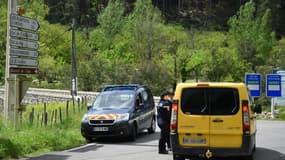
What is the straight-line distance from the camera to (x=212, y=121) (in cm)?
1164

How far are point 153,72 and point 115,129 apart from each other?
129ft

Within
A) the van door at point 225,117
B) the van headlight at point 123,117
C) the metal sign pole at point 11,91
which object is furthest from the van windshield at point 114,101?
the van door at point 225,117

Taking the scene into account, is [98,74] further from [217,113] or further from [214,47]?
[217,113]

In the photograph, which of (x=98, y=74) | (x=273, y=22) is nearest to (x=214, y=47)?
→ (x=98, y=74)

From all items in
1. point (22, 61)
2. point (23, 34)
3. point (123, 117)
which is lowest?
point (123, 117)

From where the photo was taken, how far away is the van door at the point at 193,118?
11695 millimetres

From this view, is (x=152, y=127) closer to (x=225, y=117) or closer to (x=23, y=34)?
Result: (x=23, y=34)

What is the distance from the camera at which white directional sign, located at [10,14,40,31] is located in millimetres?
15683

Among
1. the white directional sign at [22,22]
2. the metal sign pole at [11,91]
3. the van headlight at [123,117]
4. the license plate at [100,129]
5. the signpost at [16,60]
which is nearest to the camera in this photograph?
the white directional sign at [22,22]

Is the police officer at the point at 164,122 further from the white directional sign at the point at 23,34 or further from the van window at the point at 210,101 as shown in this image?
the white directional sign at the point at 23,34

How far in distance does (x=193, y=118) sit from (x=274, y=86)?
2052cm

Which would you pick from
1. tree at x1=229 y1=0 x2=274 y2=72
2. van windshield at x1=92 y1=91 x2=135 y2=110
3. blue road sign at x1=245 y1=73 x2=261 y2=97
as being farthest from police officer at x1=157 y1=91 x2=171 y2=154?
tree at x1=229 y1=0 x2=274 y2=72

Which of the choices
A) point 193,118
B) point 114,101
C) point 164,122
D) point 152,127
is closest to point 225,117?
point 193,118

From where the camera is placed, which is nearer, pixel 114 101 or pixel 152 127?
pixel 114 101
